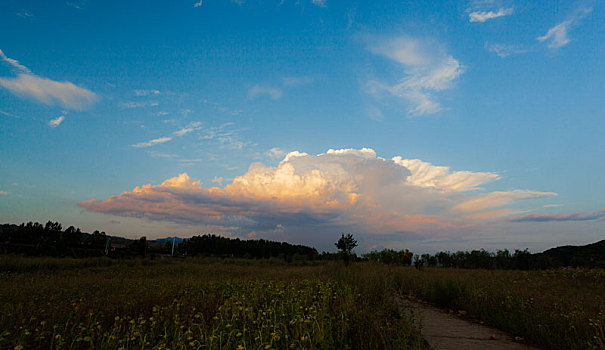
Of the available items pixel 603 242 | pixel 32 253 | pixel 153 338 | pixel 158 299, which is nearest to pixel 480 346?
pixel 153 338

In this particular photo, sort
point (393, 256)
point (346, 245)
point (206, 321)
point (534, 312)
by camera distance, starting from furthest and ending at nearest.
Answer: point (393, 256) < point (346, 245) < point (534, 312) < point (206, 321)

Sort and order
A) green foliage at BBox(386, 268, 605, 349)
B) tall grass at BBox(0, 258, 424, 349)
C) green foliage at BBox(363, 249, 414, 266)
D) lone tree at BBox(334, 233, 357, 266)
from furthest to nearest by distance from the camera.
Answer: green foliage at BBox(363, 249, 414, 266) < lone tree at BBox(334, 233, 357, 266) < green foliage at BBox(386, 268, 605, 349) < tall grass at BBox(0, 258, 424, 349)

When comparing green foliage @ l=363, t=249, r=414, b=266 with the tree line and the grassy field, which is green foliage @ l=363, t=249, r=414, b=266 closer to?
the tree line

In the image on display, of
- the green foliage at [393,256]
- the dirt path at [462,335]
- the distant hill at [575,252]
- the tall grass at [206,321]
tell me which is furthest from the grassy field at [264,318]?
the distant hill at [575,252]

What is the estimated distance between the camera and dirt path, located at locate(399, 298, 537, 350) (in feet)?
15.5

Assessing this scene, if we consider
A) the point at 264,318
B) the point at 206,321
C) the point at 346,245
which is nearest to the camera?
the point at 264,318

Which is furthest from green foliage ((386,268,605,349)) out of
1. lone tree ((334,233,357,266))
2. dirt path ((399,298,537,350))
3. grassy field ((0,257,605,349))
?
lone tree ((334,233,357,266))

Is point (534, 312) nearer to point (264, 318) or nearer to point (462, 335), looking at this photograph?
point (462, 335)

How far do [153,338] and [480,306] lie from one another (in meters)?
7.04

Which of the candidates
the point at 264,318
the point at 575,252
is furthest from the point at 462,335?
the point at 575,252

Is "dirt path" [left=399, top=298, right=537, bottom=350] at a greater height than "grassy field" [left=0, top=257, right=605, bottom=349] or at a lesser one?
lesser

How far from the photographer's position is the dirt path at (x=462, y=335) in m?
4.74

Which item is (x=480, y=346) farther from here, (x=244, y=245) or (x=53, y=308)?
(x=244, y=245)

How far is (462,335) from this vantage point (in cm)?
540
